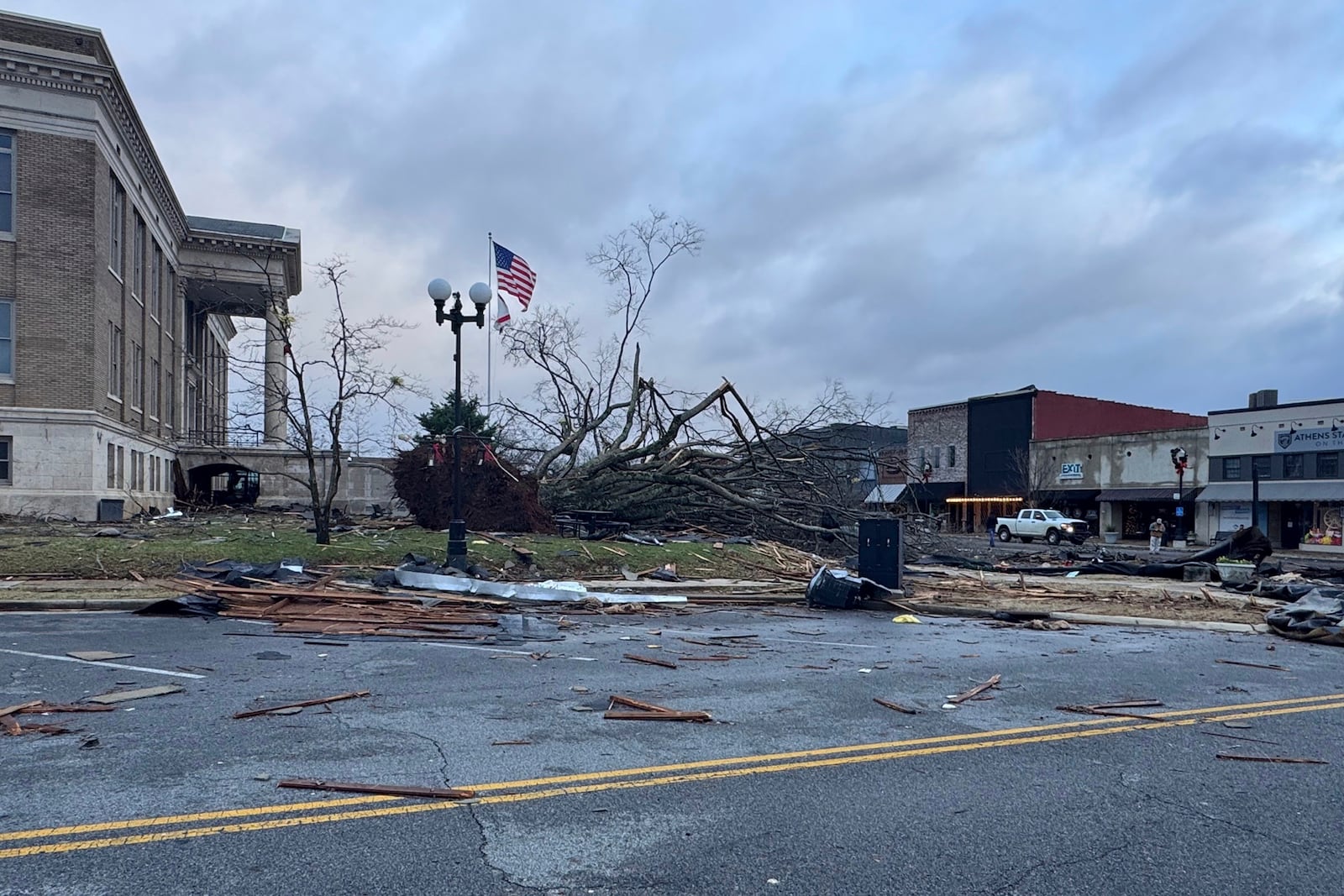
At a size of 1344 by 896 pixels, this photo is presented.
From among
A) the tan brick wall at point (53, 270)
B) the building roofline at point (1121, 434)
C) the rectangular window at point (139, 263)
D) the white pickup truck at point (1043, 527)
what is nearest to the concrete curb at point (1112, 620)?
the tan brick wall at point (53, 270)

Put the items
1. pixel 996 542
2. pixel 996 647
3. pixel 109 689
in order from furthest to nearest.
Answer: pixel 996 542 → pixel 996 647 → pixel 109 689

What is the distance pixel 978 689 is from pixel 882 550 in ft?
26.9

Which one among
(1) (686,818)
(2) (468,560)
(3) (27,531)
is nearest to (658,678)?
(1) (686,818)

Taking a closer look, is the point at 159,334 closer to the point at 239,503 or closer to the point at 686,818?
the point at 239,503

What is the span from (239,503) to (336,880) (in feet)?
138

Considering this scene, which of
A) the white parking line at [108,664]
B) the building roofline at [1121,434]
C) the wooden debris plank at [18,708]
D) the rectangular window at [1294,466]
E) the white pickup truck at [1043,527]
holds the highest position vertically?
the building roofline at [1121,434]

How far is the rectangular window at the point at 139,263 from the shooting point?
113ft

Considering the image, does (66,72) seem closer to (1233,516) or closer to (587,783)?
(587,783)

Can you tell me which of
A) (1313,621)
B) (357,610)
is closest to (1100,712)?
(1313,621)

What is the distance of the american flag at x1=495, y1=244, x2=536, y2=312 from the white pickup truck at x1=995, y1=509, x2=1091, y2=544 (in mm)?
29231

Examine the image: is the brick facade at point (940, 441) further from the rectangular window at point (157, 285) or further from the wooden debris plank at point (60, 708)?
the wooden debris plank at point (60, 708)

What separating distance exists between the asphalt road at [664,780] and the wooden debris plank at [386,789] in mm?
84

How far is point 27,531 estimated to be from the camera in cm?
2098

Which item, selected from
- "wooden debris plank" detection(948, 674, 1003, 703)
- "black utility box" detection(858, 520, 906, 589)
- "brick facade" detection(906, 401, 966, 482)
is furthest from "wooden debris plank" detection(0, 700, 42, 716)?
"brick facade" detection(906, 401, 966, 482)
